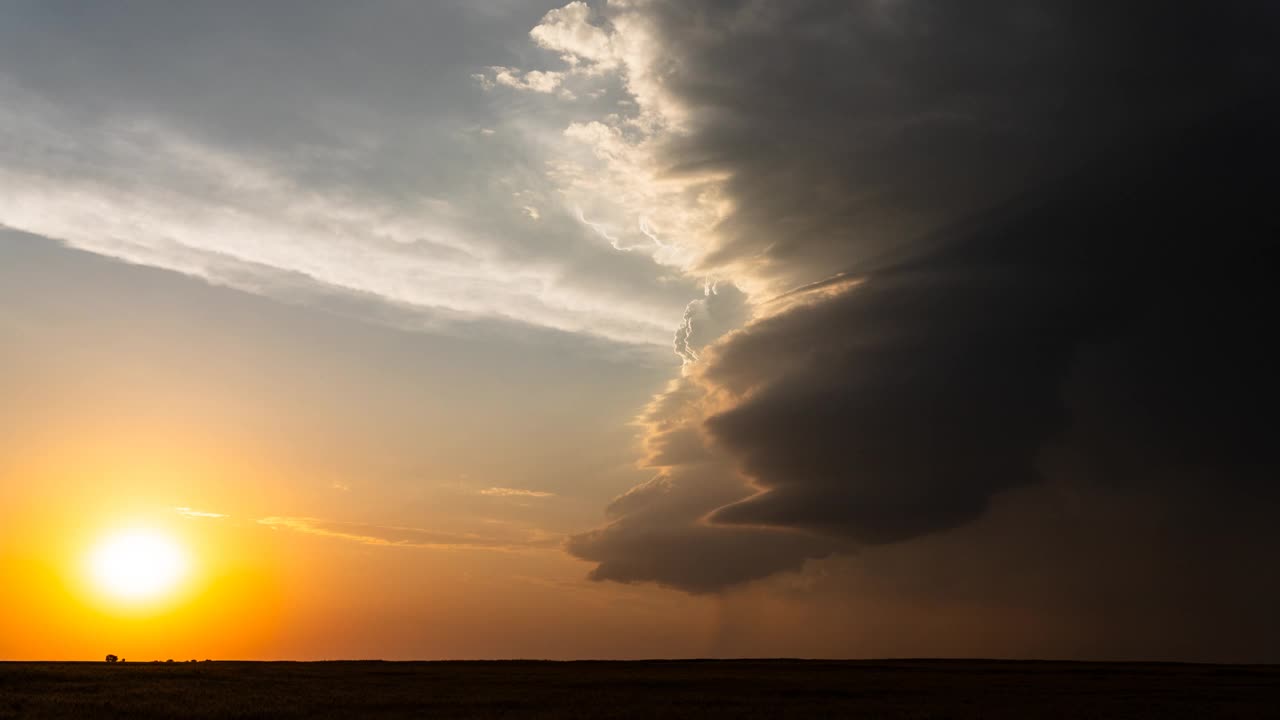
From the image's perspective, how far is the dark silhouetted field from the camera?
165ft

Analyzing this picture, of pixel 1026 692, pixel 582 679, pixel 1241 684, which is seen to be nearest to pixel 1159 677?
pixel 1241 684

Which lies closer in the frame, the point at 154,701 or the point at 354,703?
the point at 154,701

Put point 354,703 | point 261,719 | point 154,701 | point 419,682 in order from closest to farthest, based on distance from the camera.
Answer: point 261,719
point 154,701
point 354,703
point 419,682

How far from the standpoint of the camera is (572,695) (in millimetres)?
62062

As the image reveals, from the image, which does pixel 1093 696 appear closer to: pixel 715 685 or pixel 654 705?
pixel 715 685

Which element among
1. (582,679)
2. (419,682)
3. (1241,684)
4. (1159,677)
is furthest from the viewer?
(1159,677)

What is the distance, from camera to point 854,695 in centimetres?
6594

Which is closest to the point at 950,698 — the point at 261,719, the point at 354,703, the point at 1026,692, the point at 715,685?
the point at 1026,692

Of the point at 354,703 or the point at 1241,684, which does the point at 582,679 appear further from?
the point at 1241,684

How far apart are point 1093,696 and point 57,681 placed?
2782 inches

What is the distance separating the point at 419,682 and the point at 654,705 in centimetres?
2503

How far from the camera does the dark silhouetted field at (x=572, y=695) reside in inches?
1981

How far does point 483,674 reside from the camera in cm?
8600

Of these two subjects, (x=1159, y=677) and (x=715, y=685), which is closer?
(x=715, y=685)
